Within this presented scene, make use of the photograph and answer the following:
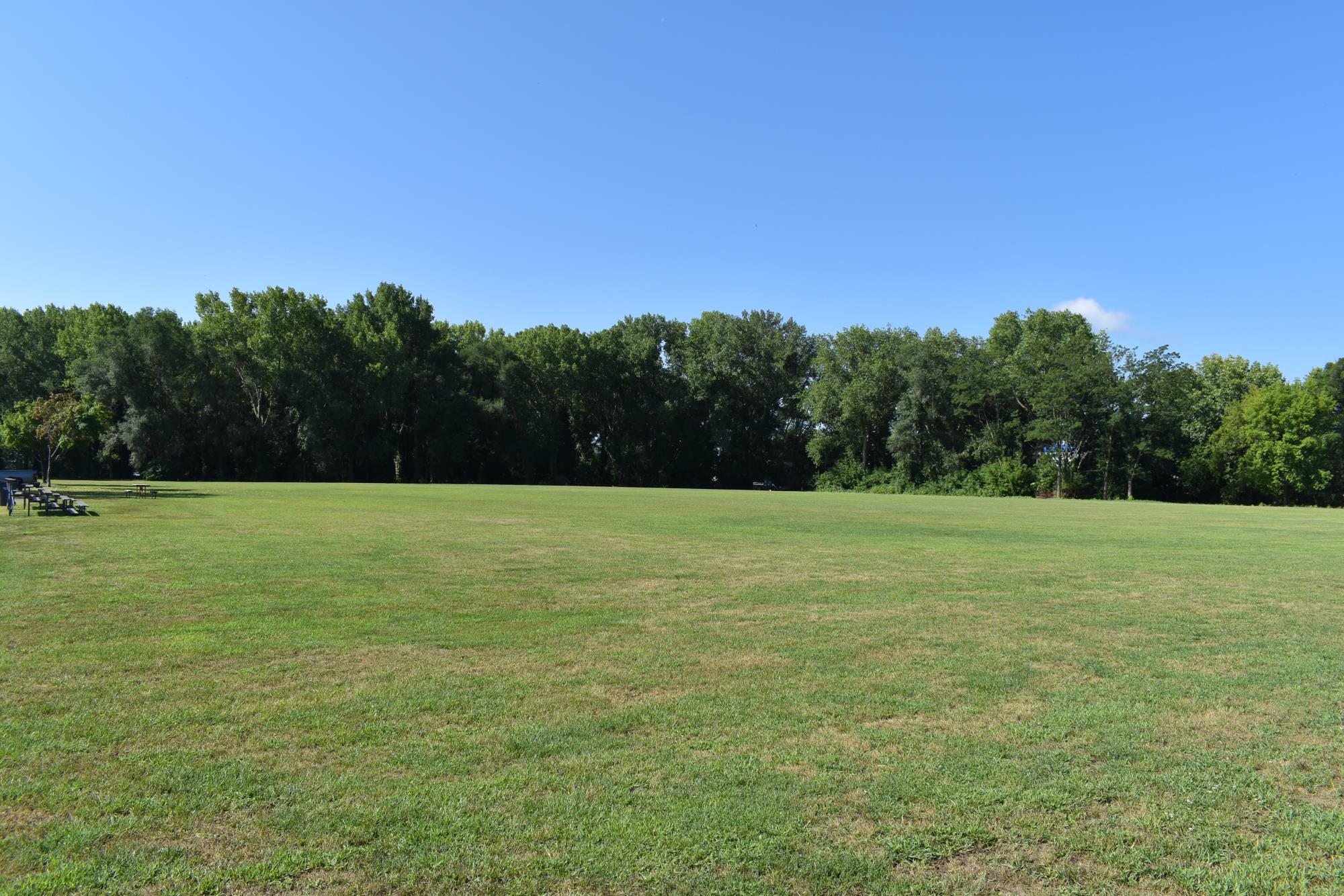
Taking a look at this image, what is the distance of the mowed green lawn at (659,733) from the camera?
3.88 meters

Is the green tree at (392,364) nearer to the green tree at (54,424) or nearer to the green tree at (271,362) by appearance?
the green tree at (271,362)

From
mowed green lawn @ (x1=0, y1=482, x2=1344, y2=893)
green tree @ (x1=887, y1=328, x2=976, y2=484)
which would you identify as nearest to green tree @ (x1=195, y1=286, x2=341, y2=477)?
green tree @ (x1=887, y1=328, x2=976, y2=484)

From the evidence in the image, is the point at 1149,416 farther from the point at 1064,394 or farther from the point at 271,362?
the point at 271,362

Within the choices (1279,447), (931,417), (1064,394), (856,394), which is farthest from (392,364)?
(1279,447)

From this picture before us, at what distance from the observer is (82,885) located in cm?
358

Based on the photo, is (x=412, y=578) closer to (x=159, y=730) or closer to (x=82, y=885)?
(x=159, y=730)

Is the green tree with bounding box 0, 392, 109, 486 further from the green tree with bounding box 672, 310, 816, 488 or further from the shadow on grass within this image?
the green tree with bounding box 672, 310, 816, 488

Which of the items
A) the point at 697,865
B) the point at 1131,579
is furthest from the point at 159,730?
the point at 1131,579

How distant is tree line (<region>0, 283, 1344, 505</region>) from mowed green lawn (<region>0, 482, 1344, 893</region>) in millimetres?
63699

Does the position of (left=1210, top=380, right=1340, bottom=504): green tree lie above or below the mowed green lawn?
above

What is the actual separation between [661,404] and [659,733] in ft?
259

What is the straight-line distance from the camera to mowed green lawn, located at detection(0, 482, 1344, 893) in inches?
153

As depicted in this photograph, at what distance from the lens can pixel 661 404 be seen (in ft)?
276

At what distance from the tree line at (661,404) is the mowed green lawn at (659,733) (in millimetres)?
63699
